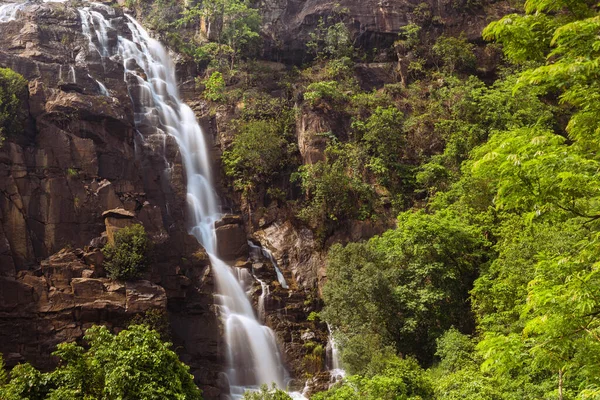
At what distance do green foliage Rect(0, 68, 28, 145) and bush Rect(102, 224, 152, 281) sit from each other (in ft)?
23.7

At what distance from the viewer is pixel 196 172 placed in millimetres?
29812

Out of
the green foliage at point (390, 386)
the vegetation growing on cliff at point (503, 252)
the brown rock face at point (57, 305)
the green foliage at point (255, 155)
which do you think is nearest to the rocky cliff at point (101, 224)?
the brown rock face at point (57, 305)

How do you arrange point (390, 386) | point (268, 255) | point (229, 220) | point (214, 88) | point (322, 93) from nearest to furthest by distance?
point (390, 386)
point (268, 255)
point (229, 220)
point (322, 93)
point (214, 88)

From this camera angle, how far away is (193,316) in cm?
2233

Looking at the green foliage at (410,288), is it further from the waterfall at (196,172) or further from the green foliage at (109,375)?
the green foliage at (109,375)

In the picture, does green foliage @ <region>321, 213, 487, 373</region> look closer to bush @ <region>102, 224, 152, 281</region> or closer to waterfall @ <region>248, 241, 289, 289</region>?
waterfall @ <region>248, 241, 289, 289</region>

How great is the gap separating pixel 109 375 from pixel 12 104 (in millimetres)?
17911

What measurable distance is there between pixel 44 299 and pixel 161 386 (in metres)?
11.7

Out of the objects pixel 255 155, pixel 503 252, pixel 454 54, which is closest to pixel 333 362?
pixel 503 252

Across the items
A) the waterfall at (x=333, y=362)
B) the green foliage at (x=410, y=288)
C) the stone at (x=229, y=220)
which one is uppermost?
the stone at (x=229, y=220)

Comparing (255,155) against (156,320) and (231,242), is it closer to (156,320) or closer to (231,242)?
(231,242)

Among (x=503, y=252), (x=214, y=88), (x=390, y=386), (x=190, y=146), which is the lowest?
(x=390, y=386)

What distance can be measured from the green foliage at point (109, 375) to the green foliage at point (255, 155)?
63.4 ft

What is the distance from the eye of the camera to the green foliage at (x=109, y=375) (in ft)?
33.0
